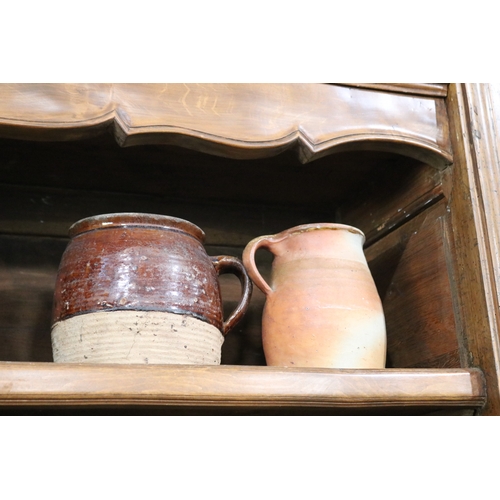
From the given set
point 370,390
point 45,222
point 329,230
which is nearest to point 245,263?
point 329,230

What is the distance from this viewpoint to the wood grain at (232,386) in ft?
1.95

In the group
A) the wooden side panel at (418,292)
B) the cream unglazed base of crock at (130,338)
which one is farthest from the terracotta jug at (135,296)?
the wooden side panel at (418,292)

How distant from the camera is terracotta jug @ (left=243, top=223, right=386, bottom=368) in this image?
728mm

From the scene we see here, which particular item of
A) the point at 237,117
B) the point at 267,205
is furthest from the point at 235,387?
the point at 267,205

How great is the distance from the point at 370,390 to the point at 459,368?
0.40 feet

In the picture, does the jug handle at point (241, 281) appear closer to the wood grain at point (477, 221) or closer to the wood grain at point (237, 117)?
the wood grain at point (237, 117)

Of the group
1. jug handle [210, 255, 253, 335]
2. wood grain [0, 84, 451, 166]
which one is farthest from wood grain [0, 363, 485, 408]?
wood grain [0, 84, 451, 166]

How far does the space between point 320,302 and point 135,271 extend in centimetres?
20

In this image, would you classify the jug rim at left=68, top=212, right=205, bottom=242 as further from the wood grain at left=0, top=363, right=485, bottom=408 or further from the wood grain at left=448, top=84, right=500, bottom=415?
the wood grain at left=448, top=84, right=500, bottom=415

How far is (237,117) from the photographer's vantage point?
0.73 m

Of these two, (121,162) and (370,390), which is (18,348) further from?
(370,390)

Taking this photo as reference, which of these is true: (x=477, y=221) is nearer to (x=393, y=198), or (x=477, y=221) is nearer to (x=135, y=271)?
(x=393, y=198)

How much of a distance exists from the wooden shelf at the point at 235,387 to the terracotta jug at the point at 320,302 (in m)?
0.07
